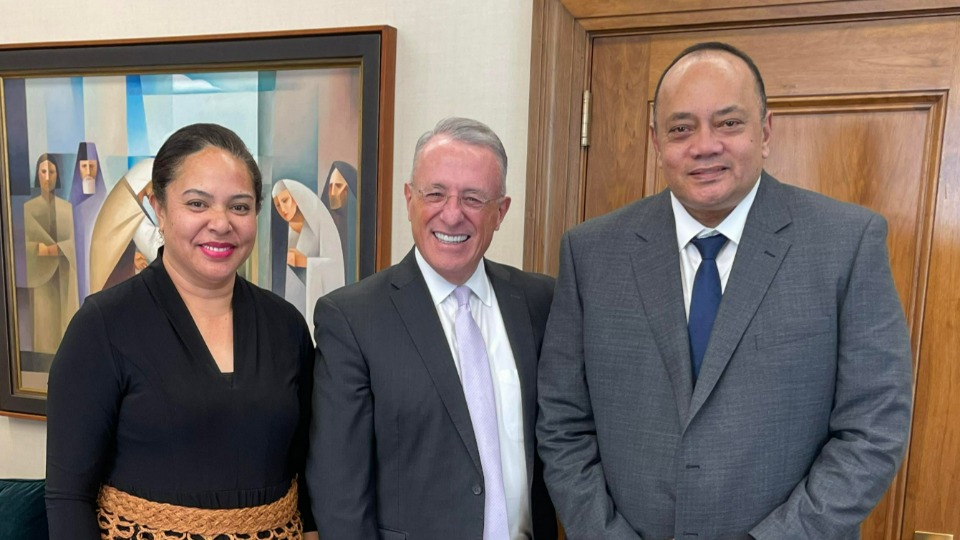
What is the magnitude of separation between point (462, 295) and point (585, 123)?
26.2 inches

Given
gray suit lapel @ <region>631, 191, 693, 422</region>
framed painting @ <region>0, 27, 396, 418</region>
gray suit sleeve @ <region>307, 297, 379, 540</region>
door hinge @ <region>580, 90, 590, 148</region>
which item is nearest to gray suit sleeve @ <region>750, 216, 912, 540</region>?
gray suit lapel @ <region>631, 191, 693, 422</region>

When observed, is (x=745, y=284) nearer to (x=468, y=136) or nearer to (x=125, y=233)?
(x=468, y=136)

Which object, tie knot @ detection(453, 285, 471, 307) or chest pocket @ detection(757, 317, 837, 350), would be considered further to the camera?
tie knot @ detection(453, 285, 471, 307)

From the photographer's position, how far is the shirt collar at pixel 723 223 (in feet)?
4.31

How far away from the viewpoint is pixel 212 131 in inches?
55.7

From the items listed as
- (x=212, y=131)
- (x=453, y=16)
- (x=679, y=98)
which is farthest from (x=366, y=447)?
(x=453, y=16)

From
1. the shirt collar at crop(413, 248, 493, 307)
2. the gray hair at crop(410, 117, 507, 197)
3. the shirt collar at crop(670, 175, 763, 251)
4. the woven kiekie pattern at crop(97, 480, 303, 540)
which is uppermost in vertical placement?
the gray hair at crop(410, 117, 507, 197)

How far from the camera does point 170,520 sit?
1.34 metres

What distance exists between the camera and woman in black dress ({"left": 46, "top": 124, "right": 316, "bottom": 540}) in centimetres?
132

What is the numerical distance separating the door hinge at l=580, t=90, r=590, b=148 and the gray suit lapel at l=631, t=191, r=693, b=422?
52 cm

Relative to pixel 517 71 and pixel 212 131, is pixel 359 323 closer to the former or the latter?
pixel 212 131

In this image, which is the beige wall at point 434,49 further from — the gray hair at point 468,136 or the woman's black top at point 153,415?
the woman's black top at point 153,415

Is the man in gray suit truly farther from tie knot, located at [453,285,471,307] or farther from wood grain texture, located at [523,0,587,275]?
wood grain texture, located at [523,0,587,275]

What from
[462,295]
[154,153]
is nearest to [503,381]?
[462,295]
